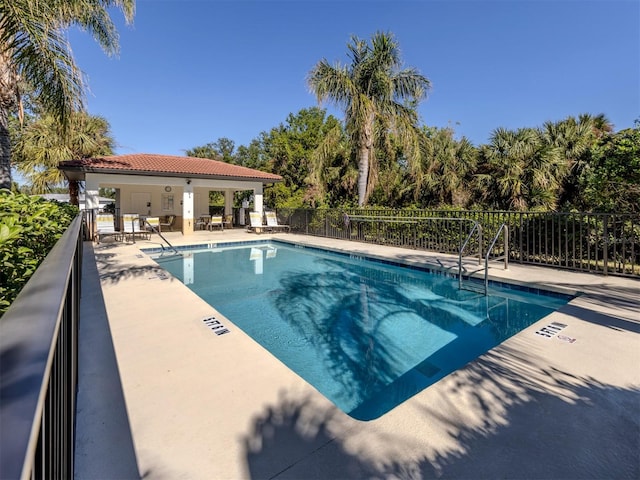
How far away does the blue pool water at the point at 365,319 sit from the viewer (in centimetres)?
447

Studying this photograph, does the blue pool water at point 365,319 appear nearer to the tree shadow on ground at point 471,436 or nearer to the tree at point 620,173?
the tree shadow on ground at point 471,436

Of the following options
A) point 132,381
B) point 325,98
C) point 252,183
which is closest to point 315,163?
point 325,98

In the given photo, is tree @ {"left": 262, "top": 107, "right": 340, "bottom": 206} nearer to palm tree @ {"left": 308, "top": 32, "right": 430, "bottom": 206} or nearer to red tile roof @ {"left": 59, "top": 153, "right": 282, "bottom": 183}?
red tile roof @ {"left": 59, "top": 153, "right": 282, "bottom": 183}

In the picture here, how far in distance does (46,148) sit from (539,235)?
23056mm

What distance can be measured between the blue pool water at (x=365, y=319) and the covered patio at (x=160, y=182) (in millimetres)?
7287

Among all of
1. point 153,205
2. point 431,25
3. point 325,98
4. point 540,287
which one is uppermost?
point 431,25

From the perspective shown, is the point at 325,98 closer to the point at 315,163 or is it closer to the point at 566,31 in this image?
the point at 315,163

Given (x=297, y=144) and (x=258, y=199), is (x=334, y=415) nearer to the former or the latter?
(x=258, y=199)

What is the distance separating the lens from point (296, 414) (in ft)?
9.29

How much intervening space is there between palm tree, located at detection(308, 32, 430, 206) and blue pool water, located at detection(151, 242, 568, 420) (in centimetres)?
718

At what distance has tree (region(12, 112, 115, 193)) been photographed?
60.7 ft

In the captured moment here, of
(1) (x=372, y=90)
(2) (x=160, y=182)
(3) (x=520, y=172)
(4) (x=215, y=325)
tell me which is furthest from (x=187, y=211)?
(3) (x=520, y=172)

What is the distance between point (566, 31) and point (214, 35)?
15.1 metres

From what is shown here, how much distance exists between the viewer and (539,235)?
902cm
